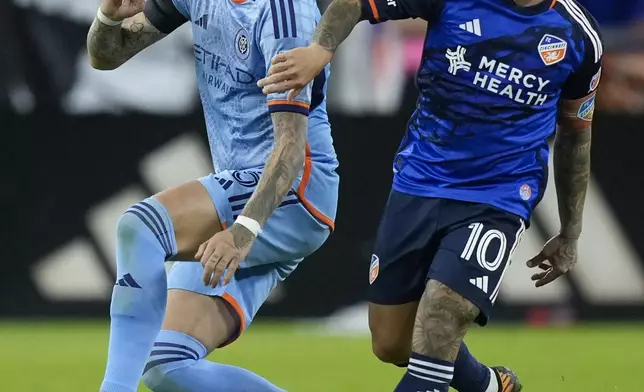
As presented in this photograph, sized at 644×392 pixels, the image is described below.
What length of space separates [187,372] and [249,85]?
112 cm

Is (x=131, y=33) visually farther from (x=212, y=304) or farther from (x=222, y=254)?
(x=222, y=254)

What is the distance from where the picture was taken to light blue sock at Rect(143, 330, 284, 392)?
4969mm

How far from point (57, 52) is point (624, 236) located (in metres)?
4.88

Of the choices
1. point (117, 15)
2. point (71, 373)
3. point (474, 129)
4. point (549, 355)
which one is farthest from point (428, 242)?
point (549, 355)

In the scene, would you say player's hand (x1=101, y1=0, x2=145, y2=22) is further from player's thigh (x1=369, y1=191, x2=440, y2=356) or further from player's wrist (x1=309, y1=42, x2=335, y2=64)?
player's thigh (x1=369, y1=191, x2=440, y2=356)

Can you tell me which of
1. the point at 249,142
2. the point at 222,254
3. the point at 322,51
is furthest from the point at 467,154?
the point at 222,254

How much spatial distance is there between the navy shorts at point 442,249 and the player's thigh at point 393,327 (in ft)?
0.12

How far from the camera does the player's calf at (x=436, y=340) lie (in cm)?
496

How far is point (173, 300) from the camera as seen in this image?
5262 mm

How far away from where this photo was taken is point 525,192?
17.5 ft

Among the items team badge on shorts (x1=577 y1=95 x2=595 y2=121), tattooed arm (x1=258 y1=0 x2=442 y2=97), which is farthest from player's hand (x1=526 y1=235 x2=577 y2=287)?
tattooed arm (x1=258 y1=0 x2=442 y2=97)

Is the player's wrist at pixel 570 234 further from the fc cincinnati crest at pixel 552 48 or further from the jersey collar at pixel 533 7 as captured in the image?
the jersey collar at pixel 533 7

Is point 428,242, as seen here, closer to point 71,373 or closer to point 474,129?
point 474,129

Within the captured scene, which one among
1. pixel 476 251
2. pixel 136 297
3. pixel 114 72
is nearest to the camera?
pixel 136 297
